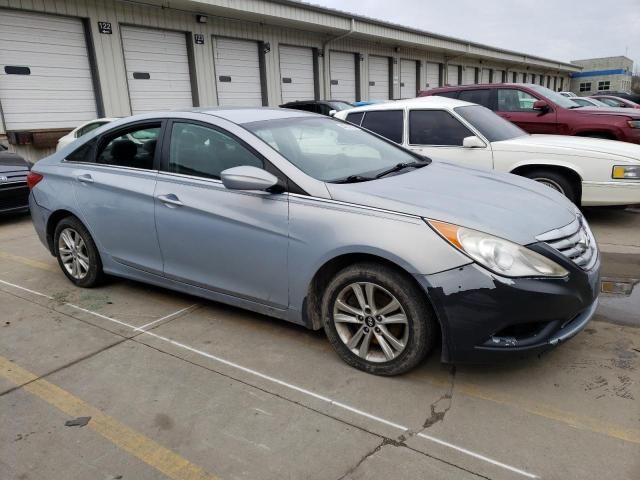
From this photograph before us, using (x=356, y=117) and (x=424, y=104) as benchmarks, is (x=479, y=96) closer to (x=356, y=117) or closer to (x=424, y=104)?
(x=424, y=104)

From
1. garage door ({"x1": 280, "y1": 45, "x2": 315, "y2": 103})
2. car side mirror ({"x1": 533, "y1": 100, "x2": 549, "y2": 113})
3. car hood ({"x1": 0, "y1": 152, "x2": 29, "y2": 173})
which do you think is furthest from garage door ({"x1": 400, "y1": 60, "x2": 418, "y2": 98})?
car hood ({"x1": 0, "y1": 152, "x2": 29, "y2": 173})

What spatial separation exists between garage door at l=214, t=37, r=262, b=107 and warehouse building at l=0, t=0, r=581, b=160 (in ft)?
0.10

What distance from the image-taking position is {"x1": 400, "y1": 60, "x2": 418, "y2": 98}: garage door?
24656 mm

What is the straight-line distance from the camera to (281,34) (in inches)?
692

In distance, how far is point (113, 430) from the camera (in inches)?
106

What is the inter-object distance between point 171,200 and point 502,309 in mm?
2401

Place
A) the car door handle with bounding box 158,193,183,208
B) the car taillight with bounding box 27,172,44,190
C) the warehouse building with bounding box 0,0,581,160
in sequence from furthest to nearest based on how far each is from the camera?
the warehouse building with bounding box 0,0,581,160 → the car taillight with bounding box 27,172,44,190 → the car door handle with bounding box 158,193,183,208

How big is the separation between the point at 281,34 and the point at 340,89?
388cm

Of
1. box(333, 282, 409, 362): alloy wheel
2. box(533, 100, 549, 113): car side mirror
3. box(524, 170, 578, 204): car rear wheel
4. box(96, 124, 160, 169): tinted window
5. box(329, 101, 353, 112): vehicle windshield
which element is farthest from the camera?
box(329, 101, 353, 112): vehicle windshield

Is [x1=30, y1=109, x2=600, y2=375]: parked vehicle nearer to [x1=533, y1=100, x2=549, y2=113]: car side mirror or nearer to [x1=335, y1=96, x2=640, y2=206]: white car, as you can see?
[x1=335, y1=96, x2=640, y2=206]: white car

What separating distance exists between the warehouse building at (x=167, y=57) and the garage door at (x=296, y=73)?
0.04m

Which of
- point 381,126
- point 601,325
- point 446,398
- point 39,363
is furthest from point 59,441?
point 381,126

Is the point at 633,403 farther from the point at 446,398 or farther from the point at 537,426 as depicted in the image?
the point at 446,398

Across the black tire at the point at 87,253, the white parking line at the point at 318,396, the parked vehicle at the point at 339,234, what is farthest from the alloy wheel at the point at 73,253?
the white parking line at the point at 318,396
